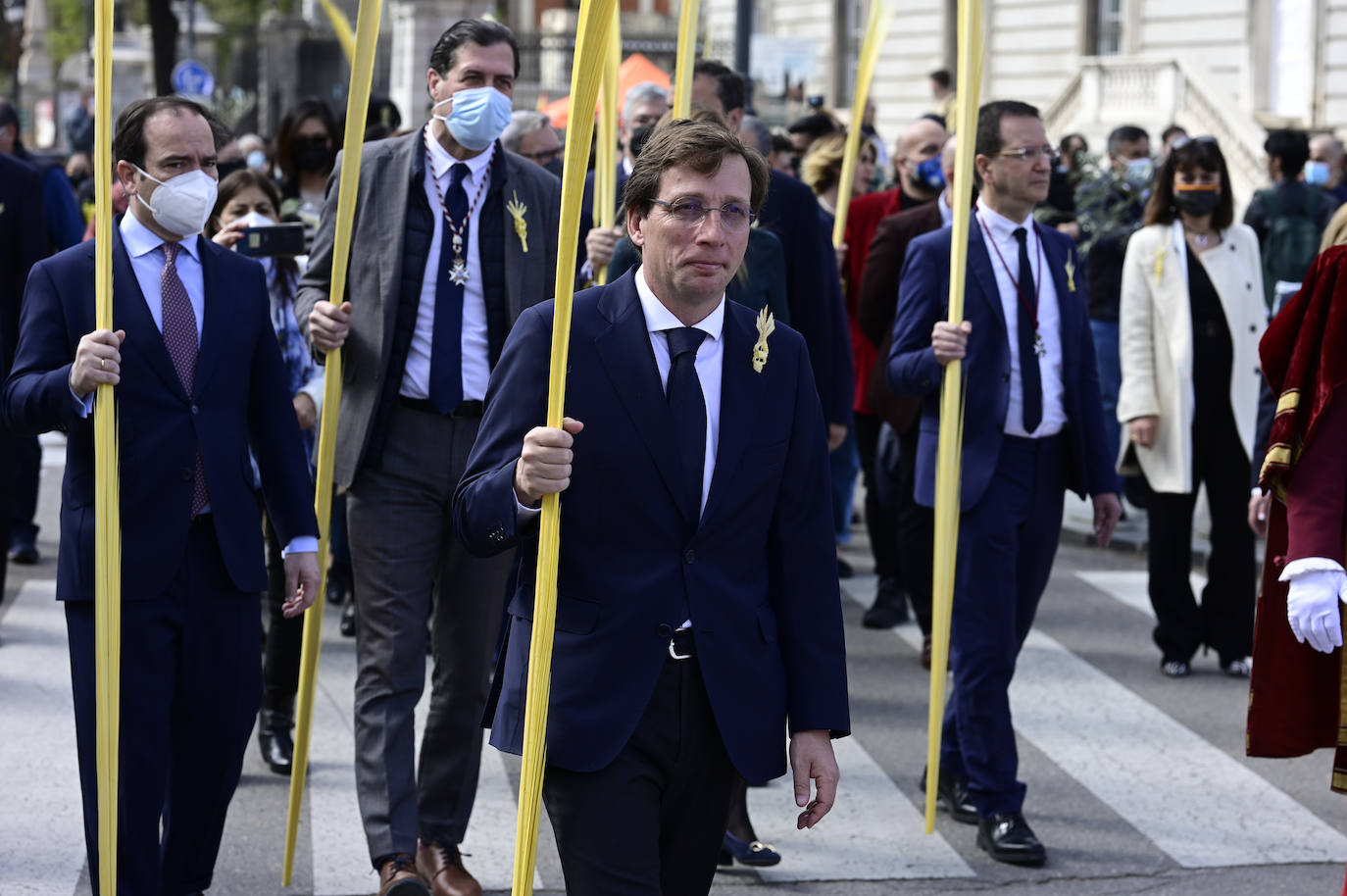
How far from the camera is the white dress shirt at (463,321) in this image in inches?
207

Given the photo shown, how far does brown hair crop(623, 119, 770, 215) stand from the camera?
3.51 metres

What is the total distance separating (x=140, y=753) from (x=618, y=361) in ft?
5.42

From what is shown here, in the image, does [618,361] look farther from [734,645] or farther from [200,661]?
[200,661]

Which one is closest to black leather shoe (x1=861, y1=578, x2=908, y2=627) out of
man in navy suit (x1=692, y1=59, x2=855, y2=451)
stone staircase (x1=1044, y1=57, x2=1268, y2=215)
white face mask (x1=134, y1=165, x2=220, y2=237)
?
man in navy suit (x1=692, y1=59, x2=855, y2=451)

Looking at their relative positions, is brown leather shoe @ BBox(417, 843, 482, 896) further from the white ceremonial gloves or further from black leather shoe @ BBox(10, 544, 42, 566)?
black leather shoe @ BBox(10, 544, 42, 566)

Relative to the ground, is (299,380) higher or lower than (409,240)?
lower

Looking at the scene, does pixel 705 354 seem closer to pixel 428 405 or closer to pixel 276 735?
pixel 428 405

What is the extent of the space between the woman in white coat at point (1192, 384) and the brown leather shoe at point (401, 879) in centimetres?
403

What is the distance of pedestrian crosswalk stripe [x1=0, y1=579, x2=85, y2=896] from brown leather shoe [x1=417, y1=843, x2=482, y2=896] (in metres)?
0.97

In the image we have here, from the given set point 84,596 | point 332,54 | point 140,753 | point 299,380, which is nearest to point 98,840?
point 140,753

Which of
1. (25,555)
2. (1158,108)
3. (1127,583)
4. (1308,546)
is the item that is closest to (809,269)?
(1308,546)

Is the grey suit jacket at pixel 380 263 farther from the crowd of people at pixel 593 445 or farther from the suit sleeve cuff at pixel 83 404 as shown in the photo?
the suit sleeve cuff at pixel 83 404

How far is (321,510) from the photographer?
536cm

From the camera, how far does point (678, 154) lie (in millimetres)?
A: 3516
